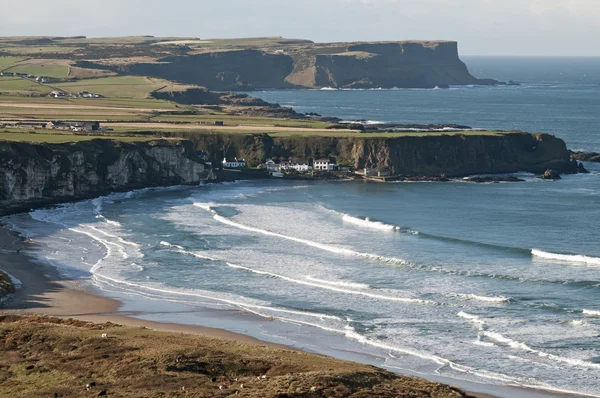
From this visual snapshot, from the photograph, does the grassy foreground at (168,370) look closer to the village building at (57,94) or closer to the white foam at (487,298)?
the white foam at (487,298)

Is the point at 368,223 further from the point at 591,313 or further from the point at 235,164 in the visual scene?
the point at 235,164

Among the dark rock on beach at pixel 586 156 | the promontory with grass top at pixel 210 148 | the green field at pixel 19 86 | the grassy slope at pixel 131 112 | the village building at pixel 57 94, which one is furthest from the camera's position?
the green field at pixel 19 86

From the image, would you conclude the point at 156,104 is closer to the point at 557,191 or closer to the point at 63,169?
the point at 63,169

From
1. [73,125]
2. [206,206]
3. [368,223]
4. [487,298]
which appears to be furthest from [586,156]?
[487,298]

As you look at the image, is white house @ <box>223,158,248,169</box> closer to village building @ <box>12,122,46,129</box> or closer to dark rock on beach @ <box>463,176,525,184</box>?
village building @ <box>12,122,46,129</box>

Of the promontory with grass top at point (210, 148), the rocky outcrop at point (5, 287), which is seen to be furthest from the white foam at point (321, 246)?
the rocky outcrop at point (5, 287)

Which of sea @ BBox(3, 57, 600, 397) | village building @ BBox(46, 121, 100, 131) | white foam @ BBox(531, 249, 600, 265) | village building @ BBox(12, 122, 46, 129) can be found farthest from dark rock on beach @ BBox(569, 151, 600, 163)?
village building @ BBox(12, 122, 46, 129)

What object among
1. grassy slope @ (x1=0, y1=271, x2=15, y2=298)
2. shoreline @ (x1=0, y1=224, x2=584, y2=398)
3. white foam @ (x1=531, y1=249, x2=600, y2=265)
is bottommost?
shoreline @ (x1=0, y1=224, x2=584, y2=398)

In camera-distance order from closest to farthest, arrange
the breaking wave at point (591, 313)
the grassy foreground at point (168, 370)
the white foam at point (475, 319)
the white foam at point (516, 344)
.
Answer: the grassy foreground at point (168, 370) < the white foam at point (516, 344) < the white foam at point (475, 319) < the breaking wave at point (591, 313)
